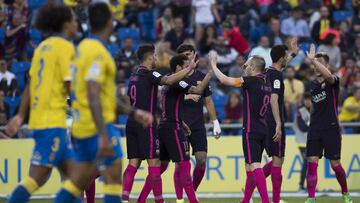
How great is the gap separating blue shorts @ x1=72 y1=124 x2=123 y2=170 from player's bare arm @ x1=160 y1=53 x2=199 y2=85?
335 cm

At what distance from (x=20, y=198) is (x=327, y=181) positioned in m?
10.4

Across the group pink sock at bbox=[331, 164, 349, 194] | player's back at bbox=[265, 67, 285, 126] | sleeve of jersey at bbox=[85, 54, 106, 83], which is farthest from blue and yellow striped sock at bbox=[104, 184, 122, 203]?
pink sock at bbox=[331, 164, 349, 194]

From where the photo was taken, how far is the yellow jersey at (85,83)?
967 cm

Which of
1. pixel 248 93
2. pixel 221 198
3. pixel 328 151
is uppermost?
pixel 248 93

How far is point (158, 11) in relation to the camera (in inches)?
1035

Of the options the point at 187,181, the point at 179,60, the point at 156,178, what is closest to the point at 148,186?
the point at 156,178

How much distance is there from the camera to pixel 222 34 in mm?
24688

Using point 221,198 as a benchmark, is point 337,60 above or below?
above

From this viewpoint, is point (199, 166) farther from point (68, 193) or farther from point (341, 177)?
point (68, 193)

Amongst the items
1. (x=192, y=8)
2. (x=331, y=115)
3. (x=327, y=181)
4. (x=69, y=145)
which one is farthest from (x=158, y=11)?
(x=69, y=145)

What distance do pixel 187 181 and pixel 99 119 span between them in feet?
16.9

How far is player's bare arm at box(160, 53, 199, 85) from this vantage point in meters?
13.3

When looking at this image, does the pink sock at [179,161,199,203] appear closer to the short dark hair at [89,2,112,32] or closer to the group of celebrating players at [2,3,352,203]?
the group of celebrating players at [2,3,352,203]

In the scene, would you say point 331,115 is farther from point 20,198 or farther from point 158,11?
point 158,11
